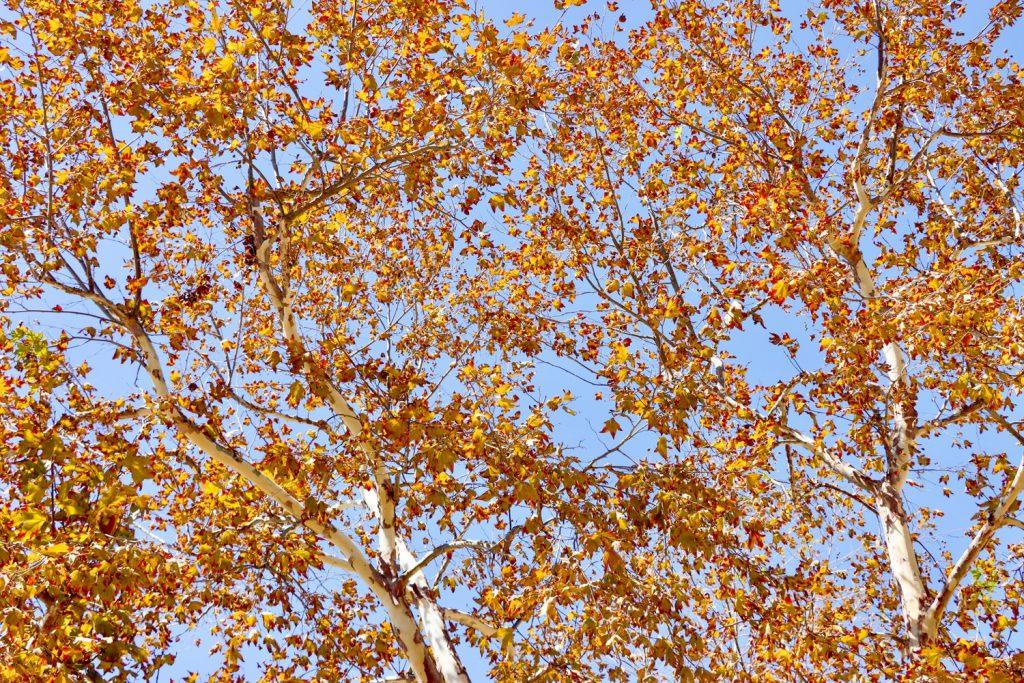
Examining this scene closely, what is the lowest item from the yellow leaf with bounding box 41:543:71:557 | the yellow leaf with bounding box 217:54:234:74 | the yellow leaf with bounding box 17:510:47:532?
the yellow leaf with bounding box 41:543:71:557

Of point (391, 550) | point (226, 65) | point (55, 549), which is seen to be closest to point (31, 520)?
point (55, 549)

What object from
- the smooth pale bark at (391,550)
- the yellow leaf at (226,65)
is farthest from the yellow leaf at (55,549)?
the yellow leaf at (226,65)

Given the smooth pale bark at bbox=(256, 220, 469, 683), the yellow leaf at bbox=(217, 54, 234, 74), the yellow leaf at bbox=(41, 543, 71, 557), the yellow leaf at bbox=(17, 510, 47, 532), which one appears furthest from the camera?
the smooth pale bark at bbox=(256, 220, 469, 683)

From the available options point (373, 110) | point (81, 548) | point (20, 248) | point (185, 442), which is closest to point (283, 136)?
point (373, 110)

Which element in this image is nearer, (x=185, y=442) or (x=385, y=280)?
(x=185, y=442)

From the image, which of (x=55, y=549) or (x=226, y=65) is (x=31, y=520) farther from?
(x=226, y=65)

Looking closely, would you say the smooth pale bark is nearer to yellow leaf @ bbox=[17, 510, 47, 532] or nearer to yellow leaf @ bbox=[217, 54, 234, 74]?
yellow leaf @ bbox=[217, 54, 234, 74]

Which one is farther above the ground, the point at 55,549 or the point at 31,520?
the point at 31,520

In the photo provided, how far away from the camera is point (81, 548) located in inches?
263

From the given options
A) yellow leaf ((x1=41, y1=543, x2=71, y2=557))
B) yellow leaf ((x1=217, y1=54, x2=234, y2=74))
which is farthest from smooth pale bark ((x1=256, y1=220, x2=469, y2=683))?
yellow leaf ((x1=41, y1=543, x2=71, y2=557))

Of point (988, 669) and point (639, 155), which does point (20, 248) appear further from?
point (988, 669)

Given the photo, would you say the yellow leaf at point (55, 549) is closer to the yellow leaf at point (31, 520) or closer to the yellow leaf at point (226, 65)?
the yellow leaf at point (31, 520)

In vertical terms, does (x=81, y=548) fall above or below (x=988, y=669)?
above

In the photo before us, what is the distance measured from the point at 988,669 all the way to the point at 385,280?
27.0ft
